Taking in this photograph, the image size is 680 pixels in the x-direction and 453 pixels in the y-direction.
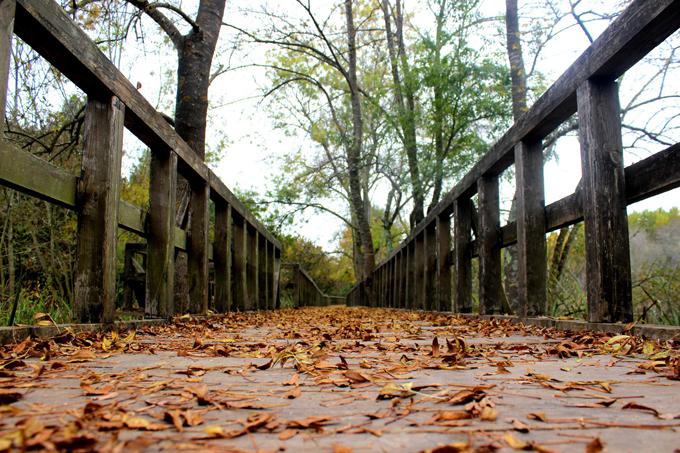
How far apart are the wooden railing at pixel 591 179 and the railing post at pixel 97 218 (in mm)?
2602

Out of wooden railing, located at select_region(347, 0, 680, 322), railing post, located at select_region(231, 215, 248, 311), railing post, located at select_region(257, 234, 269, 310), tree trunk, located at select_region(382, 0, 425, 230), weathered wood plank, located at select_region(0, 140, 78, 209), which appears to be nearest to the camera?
weathered wood plank, located at select_region(0, 140, 78, 209)

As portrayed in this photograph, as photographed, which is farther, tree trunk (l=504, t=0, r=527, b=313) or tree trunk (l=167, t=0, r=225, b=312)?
tree trunk (l=504, t=0, r=527, b=313)

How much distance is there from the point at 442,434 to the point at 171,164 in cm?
371

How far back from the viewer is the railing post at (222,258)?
653cm

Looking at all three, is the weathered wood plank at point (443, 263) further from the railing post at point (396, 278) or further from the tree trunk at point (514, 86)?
the railing post at point (396, 278)

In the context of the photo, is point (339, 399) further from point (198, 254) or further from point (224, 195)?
point (224, 195)

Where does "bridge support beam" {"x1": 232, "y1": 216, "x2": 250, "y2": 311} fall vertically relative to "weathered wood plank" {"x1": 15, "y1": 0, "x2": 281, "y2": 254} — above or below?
below

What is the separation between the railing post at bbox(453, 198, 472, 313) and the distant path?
373 centimetres

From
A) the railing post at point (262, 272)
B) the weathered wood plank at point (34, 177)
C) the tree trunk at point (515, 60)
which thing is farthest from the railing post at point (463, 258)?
the railing post at point (262, 272)

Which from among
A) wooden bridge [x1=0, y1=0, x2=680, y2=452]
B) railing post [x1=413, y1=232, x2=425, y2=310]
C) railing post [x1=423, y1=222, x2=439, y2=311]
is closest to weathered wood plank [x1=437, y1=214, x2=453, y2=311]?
railing post [x1=423, y1=222, x2=439, y2=311]

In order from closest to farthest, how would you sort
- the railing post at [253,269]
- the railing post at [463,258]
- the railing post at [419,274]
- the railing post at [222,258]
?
1. the railing post at [463,258]
2. the railing post at [222,258]
3. the railing post at [253,269]
4. the railing post at [419,274]

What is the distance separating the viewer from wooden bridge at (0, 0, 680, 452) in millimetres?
1012

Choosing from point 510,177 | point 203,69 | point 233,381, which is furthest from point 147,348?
point 510,177

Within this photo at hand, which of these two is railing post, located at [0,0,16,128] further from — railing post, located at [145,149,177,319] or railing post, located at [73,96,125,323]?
railing post, located at [145,149,177,319]
